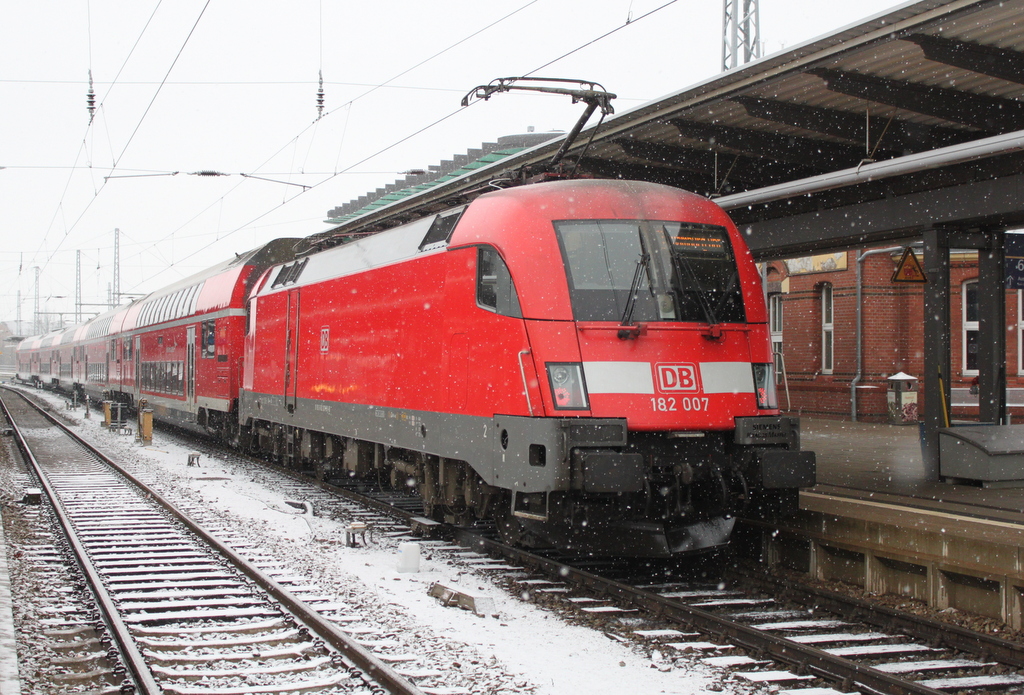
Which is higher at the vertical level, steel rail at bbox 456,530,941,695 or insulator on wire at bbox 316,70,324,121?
insulator on wire at bbox 316,70,324,121

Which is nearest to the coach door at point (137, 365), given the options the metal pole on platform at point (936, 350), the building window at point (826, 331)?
the building window at point (826, 331)

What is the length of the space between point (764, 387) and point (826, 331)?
1380 cm

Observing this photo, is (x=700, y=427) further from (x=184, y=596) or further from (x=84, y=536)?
(x=84, y=536)

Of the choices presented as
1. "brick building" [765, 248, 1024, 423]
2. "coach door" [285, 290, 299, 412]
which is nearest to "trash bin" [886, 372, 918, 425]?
"brick building" [765, 248, 1024, 423]

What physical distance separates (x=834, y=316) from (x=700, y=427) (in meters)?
13.9

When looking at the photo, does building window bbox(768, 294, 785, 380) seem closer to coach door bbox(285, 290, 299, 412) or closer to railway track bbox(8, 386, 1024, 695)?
coach door bbox(285, 290, 299, 412)

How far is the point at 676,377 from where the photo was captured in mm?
7574

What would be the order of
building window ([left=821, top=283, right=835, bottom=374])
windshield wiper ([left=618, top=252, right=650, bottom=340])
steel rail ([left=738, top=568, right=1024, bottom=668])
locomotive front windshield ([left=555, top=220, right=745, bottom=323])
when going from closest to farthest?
steel rail ([left=738, top=568, right=1024, bottom=668]) → windshield wiper ([left=618, top=252, right=650, bottom=340]) → locomotive front windshield ([left=555, top=220, right=745, bottom=323]) → building window ([left=821, top=283, right=835, bottom=374])

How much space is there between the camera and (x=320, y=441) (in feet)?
44.1

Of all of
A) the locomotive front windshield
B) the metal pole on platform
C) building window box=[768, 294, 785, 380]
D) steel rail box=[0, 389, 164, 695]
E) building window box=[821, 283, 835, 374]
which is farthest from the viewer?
building window box=[768, 294, 785, 380]

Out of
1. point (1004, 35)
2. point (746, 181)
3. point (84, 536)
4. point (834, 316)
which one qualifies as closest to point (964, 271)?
point (834, 316)

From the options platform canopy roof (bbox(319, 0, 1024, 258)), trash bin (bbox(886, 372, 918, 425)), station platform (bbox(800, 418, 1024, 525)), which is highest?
platform canopy roof (bbox(319, 0, 1024, 258))

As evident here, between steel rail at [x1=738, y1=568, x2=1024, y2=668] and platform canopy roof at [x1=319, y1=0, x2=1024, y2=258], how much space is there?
347 cm

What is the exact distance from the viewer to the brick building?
60.7 ft
